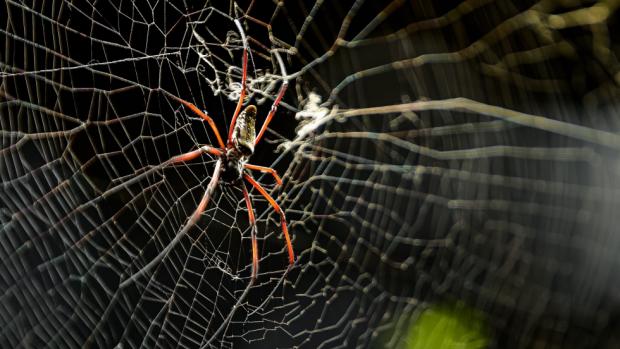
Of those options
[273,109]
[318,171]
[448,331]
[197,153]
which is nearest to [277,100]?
Result: [273,109]

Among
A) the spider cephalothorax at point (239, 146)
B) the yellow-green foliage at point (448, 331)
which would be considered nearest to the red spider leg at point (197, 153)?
the spider cephalothorax at point (239, 146)

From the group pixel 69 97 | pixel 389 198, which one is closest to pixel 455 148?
pixel 389 198

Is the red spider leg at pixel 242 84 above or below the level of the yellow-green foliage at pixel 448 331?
above

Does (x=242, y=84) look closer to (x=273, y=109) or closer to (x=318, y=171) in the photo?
(x=273, y=109)

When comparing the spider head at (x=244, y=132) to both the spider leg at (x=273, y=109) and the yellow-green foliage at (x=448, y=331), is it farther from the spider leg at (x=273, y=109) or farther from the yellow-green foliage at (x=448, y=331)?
the yellow-green foliage at (x=448, y=331)

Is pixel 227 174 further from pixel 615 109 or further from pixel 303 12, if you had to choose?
pixel 615 109

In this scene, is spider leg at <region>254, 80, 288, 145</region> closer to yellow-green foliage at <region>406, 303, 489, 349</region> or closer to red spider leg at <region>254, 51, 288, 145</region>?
red spider leg at <region>254, 51, 288, 145</region>

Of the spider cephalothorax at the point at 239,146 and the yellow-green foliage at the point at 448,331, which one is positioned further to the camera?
the yellow-green foliage at the point at 448,331
